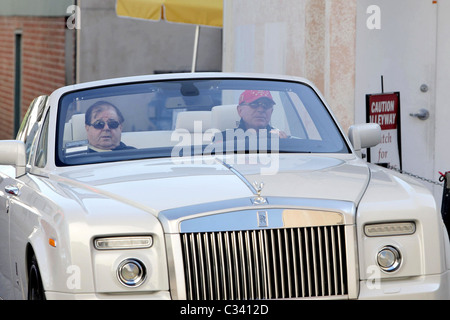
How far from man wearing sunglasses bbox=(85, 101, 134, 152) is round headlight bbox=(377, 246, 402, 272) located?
1.91m

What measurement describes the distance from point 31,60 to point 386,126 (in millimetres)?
14706

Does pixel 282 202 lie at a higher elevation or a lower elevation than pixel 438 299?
higher

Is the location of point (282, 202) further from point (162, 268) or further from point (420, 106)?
point (420, 106)

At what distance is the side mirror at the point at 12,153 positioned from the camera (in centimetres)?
589

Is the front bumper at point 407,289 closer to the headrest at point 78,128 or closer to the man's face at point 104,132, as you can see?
the man's face at point 104,132

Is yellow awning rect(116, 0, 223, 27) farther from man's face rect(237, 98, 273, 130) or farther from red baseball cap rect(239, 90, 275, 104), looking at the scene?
man's face rect(237, 98, 273, 130)

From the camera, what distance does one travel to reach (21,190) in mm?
5785

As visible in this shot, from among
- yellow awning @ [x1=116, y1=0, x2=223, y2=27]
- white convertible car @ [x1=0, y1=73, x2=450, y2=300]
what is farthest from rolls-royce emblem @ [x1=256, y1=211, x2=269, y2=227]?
yellow awning @ [x1=116, y1=0, x2=223, y2=27]

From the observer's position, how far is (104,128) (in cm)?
592

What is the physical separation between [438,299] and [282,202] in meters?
0.87

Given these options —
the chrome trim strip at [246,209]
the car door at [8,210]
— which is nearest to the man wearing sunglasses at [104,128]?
the car door at [8,210]

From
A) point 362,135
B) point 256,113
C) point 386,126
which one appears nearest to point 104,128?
point 256,113

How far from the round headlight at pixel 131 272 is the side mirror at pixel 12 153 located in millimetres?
1821

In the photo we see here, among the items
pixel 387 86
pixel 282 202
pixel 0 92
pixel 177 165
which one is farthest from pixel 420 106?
pixel 0 92
